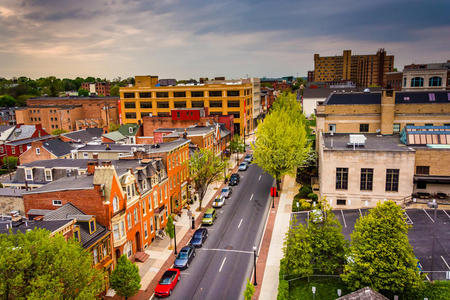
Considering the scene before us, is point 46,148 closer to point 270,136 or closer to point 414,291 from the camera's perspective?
point 270,136

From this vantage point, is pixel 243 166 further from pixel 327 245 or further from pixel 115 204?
pixel 327 245

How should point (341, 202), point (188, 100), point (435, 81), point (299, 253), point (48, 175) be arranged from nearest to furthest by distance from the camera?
point (299, 253) → point (341, 202) → point (48, 175) → point (435, 81) → point (188, 100)

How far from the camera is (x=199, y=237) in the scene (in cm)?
3966

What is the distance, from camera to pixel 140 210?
37656 millimetres

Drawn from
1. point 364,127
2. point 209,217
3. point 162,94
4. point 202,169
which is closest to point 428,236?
point 209,217

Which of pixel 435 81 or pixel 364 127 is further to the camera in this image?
pixel 435 81

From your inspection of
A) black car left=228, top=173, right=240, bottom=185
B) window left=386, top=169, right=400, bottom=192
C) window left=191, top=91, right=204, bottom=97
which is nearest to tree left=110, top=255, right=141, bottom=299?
window left=386, top=169, right=400, bottom=192

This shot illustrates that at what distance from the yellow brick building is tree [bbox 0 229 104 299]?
9213cm

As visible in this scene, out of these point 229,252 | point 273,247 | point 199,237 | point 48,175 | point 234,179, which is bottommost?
point 229,252

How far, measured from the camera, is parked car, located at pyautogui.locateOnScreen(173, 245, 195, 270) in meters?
34.5

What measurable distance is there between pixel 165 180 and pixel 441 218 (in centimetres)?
3440

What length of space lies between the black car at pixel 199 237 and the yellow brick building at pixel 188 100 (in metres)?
72.3

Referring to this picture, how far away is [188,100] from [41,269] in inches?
3836

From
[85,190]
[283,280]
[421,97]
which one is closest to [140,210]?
[85,190]
